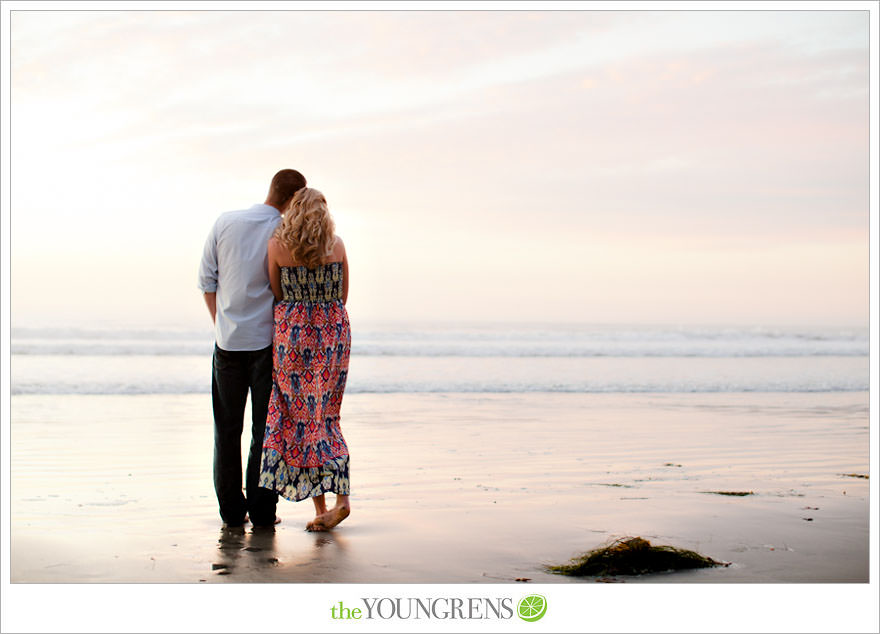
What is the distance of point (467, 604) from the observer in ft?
9.89

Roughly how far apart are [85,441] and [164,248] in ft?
51.5

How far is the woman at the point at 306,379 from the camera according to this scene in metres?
4.05

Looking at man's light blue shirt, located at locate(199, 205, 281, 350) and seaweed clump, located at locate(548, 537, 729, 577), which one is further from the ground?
man's light blue shirt, located at locate(199, 205, 281, 350)

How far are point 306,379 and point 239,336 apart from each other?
0.41 meters

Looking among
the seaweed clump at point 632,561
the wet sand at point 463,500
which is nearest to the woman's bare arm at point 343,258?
the wet sand at point 463,500

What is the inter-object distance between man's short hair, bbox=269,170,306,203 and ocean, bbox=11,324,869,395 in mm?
6991

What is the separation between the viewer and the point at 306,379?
4102mm

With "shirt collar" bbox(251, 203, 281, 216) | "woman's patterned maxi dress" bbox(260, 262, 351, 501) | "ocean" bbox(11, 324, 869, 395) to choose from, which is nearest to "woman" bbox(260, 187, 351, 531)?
"woman's patterned maxi dress" bbox(260, 262, 351, 501)

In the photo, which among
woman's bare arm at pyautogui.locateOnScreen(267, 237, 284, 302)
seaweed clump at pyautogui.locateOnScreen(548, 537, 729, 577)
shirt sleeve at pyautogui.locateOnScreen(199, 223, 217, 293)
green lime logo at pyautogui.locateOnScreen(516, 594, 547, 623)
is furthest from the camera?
shirt sleeve at pyautogui.locateOnScreen(199, 223, 217, 293)

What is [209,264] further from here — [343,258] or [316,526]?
[316,526]

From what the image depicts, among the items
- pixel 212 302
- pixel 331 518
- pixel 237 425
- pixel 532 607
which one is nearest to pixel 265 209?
pixel 212 302

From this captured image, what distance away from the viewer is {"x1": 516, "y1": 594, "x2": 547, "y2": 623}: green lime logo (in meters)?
2.92

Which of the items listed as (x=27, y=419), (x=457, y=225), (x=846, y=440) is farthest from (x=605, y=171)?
(x=27, y=419)

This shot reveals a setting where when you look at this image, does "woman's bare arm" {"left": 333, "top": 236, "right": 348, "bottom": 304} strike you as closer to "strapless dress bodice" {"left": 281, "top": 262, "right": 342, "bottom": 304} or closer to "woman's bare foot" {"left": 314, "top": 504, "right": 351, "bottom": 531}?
"strapless dress bodice" {"left": 281, "top": 262, "right": 342, "bottom": 304}
